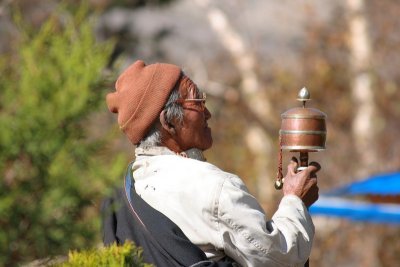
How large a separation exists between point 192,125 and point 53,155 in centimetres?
193

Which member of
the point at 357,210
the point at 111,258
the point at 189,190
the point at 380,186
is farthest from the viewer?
the point at 357,210

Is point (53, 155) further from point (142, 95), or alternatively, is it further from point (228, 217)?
point (228, 217)

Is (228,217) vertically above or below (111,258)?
above

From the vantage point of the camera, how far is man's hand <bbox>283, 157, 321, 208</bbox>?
3726 millimetres

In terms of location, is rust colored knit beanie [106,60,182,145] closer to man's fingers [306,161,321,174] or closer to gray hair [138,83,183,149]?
gray hair [138,83,183,149]

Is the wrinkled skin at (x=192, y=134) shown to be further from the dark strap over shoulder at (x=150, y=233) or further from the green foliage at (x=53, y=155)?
the green foliage at (x=53, y=155)

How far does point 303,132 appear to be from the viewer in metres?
3.77

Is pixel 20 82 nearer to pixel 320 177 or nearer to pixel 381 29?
pixel 320 177

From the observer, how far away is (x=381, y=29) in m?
16.0

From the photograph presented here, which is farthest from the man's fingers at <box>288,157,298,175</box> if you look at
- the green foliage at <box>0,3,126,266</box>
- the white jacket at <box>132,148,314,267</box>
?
the green foliage at <box>0,3,126,266</box>

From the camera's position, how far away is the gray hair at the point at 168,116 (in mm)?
3805

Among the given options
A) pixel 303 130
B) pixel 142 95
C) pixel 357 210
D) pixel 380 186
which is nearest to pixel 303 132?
pixel 303 130

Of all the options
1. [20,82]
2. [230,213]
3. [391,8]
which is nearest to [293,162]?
[230,213]

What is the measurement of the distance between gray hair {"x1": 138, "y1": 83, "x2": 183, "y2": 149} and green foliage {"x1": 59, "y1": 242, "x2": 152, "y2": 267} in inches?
16.1
